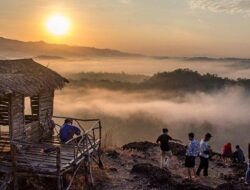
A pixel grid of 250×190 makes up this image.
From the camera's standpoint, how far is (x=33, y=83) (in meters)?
20.8

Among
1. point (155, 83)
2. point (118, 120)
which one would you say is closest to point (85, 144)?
point (118, 120)

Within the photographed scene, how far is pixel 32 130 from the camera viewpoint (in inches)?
852

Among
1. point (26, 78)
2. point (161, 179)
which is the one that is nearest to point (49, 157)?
point (26, 78)

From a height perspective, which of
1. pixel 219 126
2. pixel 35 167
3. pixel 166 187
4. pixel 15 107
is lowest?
pixel 219 126

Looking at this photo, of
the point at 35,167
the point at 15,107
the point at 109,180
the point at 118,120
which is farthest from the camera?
the point at 118,120

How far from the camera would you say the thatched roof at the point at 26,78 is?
62.3 ft

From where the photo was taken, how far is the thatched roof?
19.0 m

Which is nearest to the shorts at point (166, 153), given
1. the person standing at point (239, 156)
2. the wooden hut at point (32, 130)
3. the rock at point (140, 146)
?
the wooden hut at point (32, 130)

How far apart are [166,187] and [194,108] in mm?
177706

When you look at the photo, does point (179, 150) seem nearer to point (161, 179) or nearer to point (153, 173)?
point (153, 173)

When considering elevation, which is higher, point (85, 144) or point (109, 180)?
point (85, 144)

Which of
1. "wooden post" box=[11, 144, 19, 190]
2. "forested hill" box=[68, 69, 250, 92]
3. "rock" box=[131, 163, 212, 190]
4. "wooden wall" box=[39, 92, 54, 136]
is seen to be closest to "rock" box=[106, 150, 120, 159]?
"rock" box=[131, 163, 212, 190]

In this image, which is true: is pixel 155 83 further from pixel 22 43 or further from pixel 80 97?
pixel 22 43

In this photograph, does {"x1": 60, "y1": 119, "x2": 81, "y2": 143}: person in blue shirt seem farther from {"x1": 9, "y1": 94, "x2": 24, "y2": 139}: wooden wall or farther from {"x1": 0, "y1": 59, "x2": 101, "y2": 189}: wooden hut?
{"x1": 9, "y1": 94, "x2": 24, "y2": 139}: wooden wall
